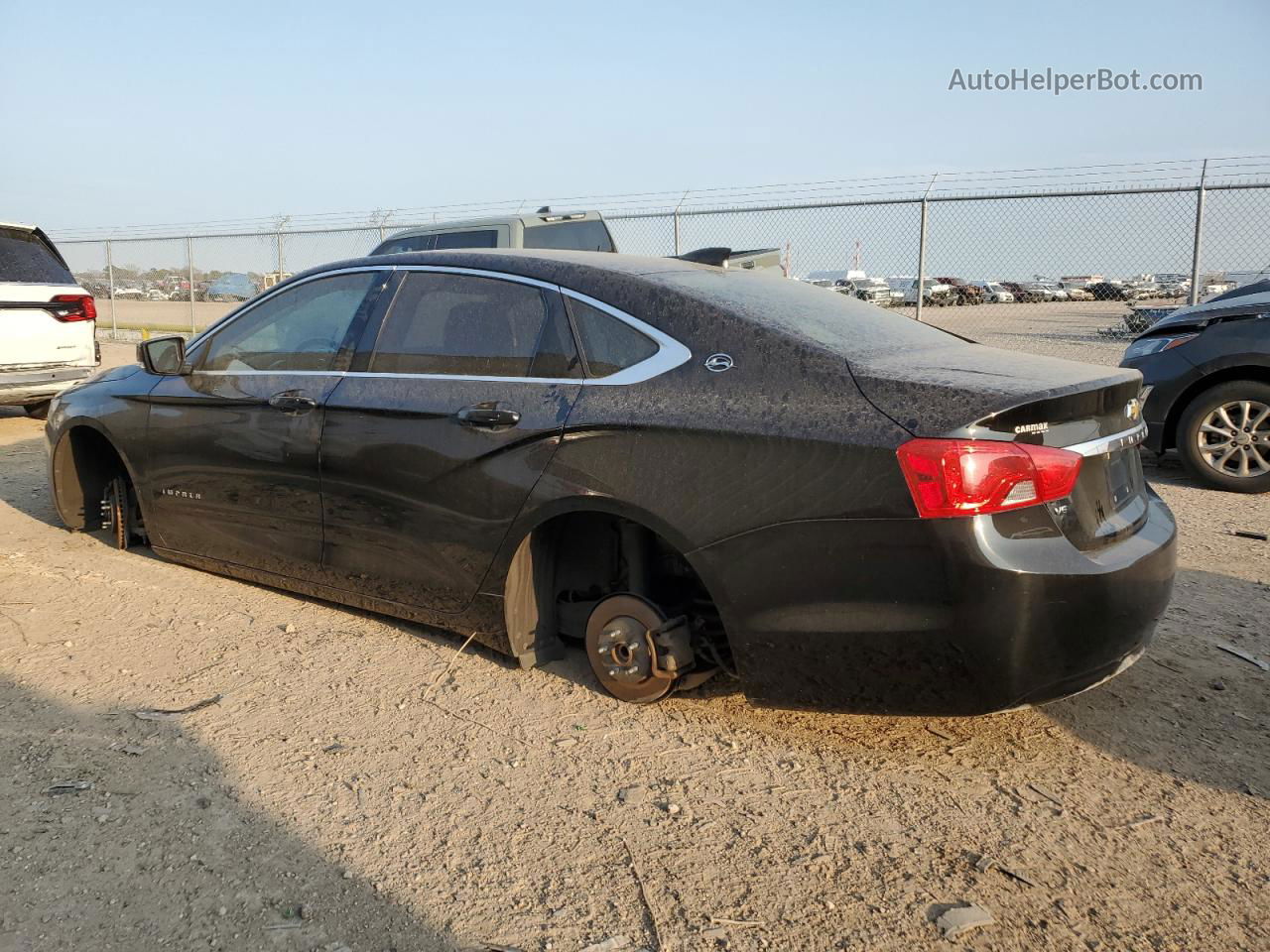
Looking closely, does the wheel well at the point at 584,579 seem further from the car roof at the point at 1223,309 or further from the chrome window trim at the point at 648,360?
the car roof at the point at 1223,309

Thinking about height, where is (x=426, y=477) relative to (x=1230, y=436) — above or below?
above

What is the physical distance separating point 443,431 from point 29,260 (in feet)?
24.1

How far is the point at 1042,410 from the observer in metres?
2.80

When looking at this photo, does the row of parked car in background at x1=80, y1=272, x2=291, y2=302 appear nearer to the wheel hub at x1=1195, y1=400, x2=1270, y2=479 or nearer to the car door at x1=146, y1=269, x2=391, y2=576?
the car door at x1=146, y1=269, x2=391, y2=576

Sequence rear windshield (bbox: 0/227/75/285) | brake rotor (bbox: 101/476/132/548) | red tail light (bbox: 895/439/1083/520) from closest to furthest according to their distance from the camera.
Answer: red tail light (bbox: 895/439/1083/520) < brake rotor (bbox: 101/476/132/548) < rear windshield (bbox: 0/227/75/285)

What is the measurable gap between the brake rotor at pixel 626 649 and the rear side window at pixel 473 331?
0.80m

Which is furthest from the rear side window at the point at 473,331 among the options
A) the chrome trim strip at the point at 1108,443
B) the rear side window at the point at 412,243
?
the rear side window at the point at 412,243

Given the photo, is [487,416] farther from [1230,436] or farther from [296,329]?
[1230,436]

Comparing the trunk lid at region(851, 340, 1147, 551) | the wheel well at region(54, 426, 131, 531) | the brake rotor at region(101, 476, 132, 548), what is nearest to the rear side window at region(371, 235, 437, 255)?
the wheel well at region(54, 426, 131, 531)

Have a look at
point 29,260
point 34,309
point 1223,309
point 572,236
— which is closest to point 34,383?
point 34,309

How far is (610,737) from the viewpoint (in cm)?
332

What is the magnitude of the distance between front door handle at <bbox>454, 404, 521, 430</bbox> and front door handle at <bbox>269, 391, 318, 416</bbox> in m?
0.81

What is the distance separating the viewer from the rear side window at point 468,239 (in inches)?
416

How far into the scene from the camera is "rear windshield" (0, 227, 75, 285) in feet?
29.3
